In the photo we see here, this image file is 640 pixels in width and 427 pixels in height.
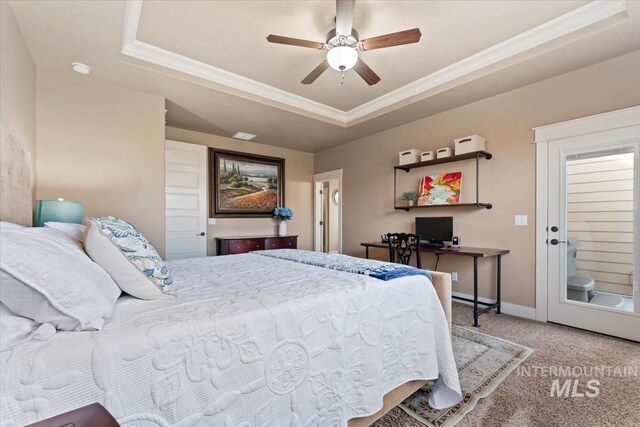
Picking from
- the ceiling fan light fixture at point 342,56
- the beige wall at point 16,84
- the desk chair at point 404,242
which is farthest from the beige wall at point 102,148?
the desk chair at point 404,242

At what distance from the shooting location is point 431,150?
4.09 meters

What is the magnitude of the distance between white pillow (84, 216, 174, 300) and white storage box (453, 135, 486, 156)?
349 cm

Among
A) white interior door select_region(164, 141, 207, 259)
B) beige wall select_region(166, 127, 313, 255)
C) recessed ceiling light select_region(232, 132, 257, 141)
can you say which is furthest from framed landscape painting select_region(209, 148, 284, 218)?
white interior door select_region(164, 141, 207, 259)

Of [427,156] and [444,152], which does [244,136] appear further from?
[444,152]

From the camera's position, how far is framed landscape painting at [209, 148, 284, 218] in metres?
4.91

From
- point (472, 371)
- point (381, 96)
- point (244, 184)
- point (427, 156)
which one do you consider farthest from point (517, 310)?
point (244, 184)

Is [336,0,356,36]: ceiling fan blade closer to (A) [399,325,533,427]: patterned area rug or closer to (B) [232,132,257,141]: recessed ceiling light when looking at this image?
(A) [399,325,533,427]: patterned area rug

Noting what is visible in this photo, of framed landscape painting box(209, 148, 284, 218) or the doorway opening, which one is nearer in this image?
framed landscape painting box(209, 148, 284, 218)

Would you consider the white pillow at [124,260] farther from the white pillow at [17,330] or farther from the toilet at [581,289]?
the toilet at [581,289]

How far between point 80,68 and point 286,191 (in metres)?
3.58

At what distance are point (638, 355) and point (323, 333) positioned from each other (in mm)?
2773

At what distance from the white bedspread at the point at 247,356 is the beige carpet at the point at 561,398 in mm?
241

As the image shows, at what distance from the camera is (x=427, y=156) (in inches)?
157

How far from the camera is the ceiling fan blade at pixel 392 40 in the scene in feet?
6.70
